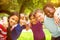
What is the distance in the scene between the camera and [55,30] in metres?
1.47

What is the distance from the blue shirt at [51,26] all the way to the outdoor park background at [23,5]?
0.03m

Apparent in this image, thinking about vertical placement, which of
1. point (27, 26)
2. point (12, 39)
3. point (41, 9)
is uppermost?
point (41, 9)

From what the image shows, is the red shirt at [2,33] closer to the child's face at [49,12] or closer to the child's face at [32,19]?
the child's face at [32,19]

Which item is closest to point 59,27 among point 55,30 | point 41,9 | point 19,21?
point 55,30

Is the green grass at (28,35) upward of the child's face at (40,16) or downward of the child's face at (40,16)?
downward

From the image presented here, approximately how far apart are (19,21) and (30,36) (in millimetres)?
151

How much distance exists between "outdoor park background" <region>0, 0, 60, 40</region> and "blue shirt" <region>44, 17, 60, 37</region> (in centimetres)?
3

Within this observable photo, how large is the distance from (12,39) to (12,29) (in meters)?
0.08

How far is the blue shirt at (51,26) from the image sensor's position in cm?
147

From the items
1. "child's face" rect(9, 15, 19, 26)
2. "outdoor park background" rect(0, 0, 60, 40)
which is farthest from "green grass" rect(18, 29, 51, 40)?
"child's face" rect(9, 15, 19, 26)

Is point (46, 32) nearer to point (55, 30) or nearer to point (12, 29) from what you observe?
point (55, 30)

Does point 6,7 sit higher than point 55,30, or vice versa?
point 6,7

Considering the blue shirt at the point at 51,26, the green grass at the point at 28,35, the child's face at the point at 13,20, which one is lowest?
the green grass at the point at 28,35

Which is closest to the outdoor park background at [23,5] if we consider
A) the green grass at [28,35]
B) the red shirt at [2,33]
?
the green grass at [28,35]
